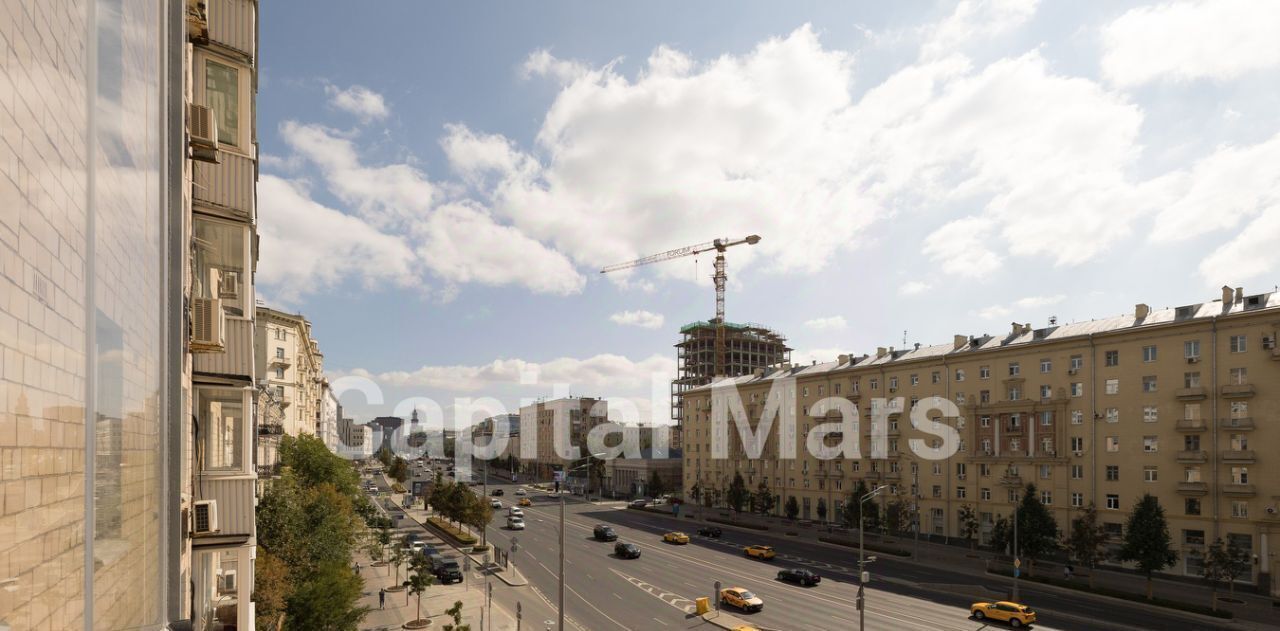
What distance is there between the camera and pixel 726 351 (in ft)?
549

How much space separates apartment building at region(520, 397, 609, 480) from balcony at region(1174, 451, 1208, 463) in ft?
354

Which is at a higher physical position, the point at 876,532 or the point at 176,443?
the point at 176,443

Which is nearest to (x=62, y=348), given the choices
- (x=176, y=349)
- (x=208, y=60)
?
(x=176, y=349)

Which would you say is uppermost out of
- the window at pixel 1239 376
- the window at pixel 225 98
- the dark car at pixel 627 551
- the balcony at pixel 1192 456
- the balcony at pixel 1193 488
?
the window at pixel 225 98

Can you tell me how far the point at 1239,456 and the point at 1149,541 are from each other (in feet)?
33.5

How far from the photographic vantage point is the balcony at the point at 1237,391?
149 ft

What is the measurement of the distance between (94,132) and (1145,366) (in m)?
64.2

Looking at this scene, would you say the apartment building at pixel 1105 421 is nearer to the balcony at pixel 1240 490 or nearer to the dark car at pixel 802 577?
the balcony at pixel 1240 490

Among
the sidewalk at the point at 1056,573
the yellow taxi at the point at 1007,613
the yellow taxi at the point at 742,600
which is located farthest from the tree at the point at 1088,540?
the yellow taxi at the point at 742,600

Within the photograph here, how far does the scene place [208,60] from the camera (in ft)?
40.3

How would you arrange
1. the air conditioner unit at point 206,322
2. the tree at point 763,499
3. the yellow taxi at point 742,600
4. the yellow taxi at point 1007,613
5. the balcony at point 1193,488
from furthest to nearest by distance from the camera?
1. the tree at point 763,499
2. the balcony at point 1193,488
3. the yellow taxi at point 742,600
4. the yellow taxi at point 1007,613
5. the air conditioner unit at point 206,322

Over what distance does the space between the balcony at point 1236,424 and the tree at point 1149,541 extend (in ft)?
27.9

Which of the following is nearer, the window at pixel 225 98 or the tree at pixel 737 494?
the window at pixel 225 98

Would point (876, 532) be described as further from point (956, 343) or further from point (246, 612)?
point (246, 612)
